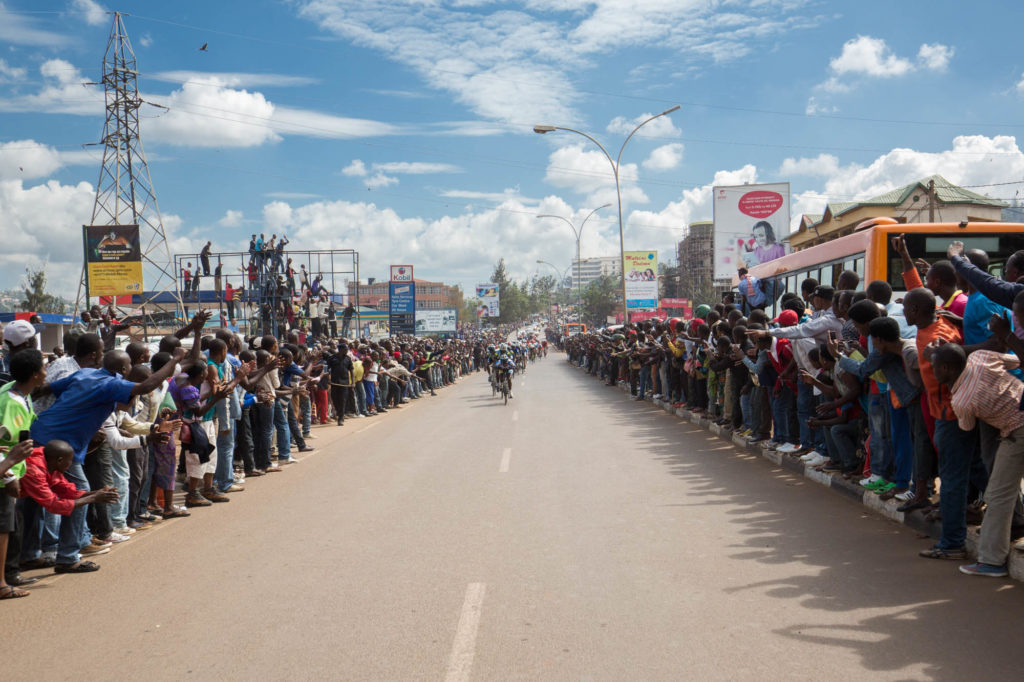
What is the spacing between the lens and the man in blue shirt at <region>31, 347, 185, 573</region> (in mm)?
6332

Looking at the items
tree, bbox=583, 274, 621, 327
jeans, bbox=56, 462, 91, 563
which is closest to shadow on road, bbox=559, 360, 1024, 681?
jeans, bbox=56, 462, 91, 563

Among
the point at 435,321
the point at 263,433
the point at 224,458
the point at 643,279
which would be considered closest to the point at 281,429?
the point at 263,433

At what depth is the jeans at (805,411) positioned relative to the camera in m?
10.2

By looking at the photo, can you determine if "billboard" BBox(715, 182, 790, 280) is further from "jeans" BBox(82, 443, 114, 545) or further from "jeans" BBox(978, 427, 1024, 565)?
"jeans" BBox(82, 443, 114, 545)

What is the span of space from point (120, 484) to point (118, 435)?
72 cm

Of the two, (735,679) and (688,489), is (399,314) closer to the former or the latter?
(688,489)

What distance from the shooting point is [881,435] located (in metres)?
7.94

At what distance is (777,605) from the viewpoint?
5.09 metres

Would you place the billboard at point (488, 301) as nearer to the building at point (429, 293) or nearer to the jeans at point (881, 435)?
the building at point (429, 293)

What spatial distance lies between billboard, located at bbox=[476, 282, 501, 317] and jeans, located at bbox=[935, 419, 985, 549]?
307 ft

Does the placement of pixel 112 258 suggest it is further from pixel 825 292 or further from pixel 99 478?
pixel 825 292

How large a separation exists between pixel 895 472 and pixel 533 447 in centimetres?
641

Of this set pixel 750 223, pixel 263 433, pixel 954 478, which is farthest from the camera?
pixel 750 223

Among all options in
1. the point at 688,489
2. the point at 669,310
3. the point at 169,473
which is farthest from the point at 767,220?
the point at 669,310
